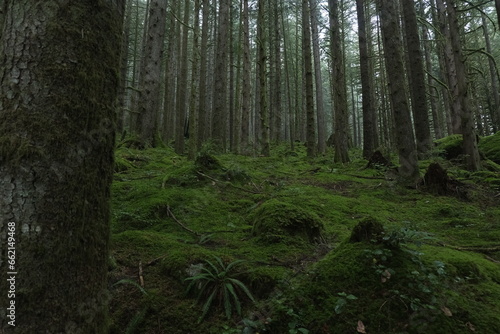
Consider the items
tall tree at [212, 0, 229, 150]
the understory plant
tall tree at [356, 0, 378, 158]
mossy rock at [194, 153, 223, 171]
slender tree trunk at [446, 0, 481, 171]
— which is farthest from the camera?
tall tree at [212, 0, 229, 150]

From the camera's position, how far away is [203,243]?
3.18 metres

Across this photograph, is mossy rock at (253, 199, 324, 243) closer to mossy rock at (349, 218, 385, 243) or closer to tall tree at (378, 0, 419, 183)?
mossy rock at (349, 218, 385, 243)

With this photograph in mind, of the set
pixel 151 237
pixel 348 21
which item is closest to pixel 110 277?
pixel 151 237

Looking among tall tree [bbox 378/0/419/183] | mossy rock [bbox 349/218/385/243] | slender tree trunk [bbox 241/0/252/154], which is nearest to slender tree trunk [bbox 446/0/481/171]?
tall tree [bbox 378/0/419/183]

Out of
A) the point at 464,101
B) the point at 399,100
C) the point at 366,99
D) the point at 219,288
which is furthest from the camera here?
the point at 366,99

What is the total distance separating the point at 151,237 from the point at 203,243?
569 mm

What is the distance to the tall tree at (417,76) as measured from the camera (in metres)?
8.91

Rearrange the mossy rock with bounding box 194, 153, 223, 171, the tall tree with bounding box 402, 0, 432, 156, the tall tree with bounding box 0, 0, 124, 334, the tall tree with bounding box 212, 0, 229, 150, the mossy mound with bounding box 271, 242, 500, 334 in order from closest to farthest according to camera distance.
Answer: the tall tree with bounding box 0, 0, 124, 334 → the mossy mound with bounding box 271, 242, 500, 334 → the mossy rock with bounding box 194, 153, 223, 171 → the tall tree with bounding box 402, 0, 432, 156 → the tall tree with bounding box 212, 0, 229, 150

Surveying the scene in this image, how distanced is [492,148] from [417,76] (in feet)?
11.5

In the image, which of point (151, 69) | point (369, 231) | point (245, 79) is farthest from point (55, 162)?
point (245, 79)

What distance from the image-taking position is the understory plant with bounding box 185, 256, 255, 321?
2148 mm

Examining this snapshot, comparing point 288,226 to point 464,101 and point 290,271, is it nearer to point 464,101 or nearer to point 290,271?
point 290,271

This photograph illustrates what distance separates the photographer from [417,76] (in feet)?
29.9

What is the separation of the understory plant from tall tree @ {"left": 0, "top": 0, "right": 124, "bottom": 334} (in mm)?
741
